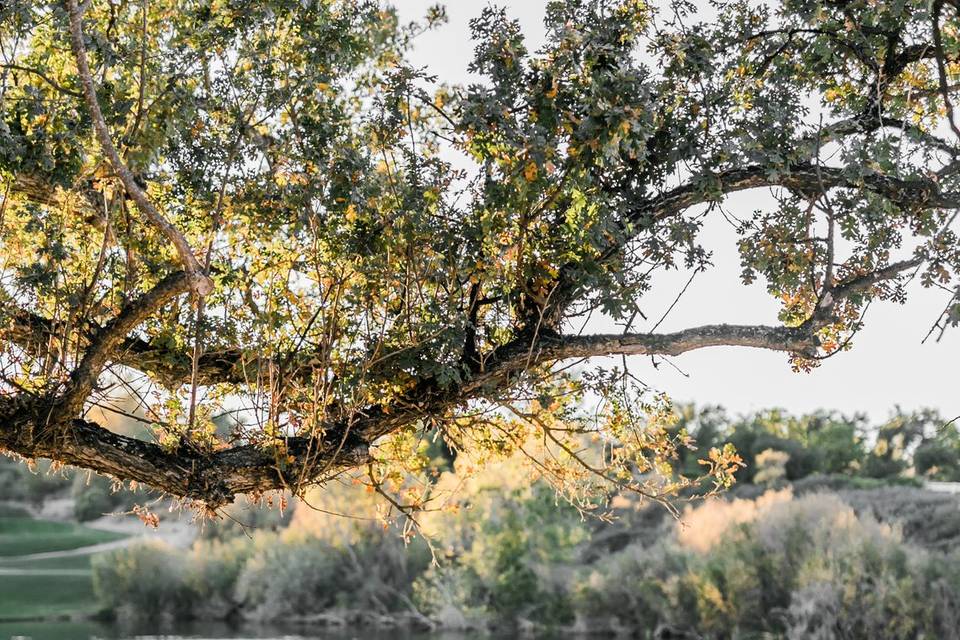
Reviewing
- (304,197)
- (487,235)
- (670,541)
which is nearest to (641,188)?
(487,235)

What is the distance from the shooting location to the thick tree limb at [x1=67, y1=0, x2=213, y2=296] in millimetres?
3320

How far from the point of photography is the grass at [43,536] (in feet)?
89.0

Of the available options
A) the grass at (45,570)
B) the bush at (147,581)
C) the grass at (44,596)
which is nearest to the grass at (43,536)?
the grass at (45,570)

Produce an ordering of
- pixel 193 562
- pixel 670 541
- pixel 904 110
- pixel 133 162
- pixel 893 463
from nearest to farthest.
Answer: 1. pixel 133 162
2. pixel 904 110
3. pixel 670 541
4. pixel 193 562
5. pixel 893 463

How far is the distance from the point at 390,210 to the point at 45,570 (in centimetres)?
2386

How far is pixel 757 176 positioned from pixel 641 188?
0.46m

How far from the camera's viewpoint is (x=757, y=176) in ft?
13.8

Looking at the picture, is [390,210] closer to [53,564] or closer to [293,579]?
[293,579]

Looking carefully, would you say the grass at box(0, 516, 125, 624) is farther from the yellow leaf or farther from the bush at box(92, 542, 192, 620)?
the yellow leaf

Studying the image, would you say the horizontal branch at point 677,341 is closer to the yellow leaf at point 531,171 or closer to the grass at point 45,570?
the yellow leaf at point 531,171

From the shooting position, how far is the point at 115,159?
351 centimetres

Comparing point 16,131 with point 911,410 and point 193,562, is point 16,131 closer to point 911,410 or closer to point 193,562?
point 193,562

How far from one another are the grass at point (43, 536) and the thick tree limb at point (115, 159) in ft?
84.2

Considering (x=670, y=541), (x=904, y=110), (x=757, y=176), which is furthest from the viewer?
(x=670, y=541)
